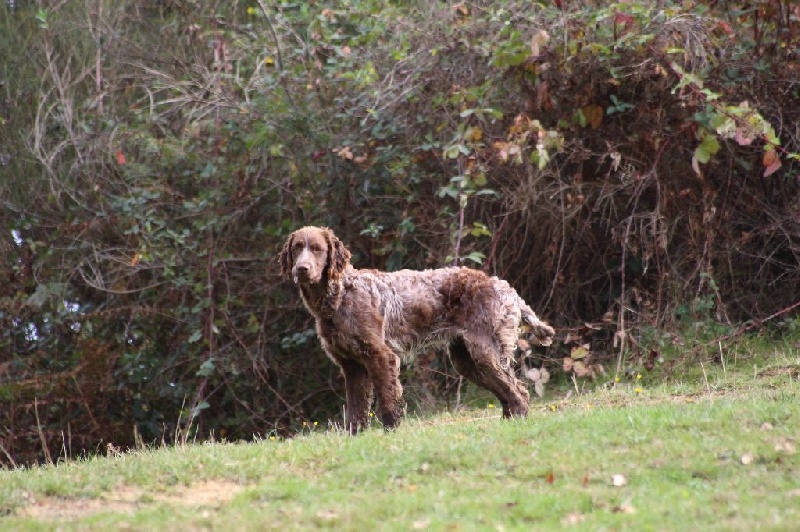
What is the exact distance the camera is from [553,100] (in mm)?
12461

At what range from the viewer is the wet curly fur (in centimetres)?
902

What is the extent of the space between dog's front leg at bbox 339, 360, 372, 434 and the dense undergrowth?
2922 millimetres

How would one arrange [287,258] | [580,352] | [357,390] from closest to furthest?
[287,258] → [357,390] → [580,352]

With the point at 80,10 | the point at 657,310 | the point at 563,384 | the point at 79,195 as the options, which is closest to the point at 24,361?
the point at 79,195

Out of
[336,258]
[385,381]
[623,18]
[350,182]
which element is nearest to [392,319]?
[385,381]

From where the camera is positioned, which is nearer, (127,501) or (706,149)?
(127,501)

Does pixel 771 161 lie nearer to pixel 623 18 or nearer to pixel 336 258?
pixel 623 18

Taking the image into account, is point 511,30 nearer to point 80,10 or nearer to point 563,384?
point 563,384

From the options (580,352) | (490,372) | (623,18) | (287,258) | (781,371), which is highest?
(623,18)

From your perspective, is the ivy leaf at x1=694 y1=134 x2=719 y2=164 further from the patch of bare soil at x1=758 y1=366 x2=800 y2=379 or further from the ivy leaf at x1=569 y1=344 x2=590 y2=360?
the ivy leaf at x1=569 y1=344 x2=590 y2=360

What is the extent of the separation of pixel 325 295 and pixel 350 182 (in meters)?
4.67

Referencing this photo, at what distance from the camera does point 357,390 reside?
9328 millimetres

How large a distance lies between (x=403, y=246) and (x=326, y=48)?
248cm

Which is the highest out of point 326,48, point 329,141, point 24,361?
point 326,48
